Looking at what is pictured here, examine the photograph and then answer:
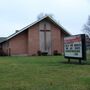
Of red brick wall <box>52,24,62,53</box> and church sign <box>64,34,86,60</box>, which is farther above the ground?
red brick wall <box>52,24,62,53</box>

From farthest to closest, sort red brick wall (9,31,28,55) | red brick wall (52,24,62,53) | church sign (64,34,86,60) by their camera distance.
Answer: red brick wall (52,24,62,53) < red brick wall (9,31,28,55) < church sign (64,34,86,60)

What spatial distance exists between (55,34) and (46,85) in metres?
42.4

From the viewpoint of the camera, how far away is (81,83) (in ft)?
44.0

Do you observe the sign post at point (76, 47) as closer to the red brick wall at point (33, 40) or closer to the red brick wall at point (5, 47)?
the red brick wall at point (33, 40)

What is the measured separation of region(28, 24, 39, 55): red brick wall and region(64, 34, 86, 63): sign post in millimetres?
23142

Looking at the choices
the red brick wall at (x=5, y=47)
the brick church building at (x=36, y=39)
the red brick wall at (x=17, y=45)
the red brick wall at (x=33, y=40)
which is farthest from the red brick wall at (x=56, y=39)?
the red brick wall at (x=5, y=47)

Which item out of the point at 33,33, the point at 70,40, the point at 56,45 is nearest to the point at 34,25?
the point at 33,33

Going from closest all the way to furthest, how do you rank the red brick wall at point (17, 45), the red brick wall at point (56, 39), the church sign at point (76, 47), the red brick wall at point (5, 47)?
the church sign at point (76, 47) < the red brick wall at point (17, 45) < the red brick wall at point (56, 39) < the red brick wall at point (5, 47)

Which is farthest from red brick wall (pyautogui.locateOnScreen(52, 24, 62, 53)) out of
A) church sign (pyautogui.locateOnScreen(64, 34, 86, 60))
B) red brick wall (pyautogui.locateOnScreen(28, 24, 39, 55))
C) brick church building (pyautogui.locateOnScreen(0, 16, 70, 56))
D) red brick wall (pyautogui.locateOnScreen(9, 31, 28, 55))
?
church sign (pyautogui.locateOnScreen(64, 34, 86, 60))

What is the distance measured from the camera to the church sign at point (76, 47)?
27.1 metres

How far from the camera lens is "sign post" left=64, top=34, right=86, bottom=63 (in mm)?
27062

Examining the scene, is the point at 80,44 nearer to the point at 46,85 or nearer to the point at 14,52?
the point at 46,85

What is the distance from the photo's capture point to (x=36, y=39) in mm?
54312

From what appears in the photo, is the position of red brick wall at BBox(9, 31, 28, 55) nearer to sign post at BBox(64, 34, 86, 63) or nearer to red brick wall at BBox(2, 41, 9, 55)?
red brick wall at BBox(2, 41, 9, 55)
